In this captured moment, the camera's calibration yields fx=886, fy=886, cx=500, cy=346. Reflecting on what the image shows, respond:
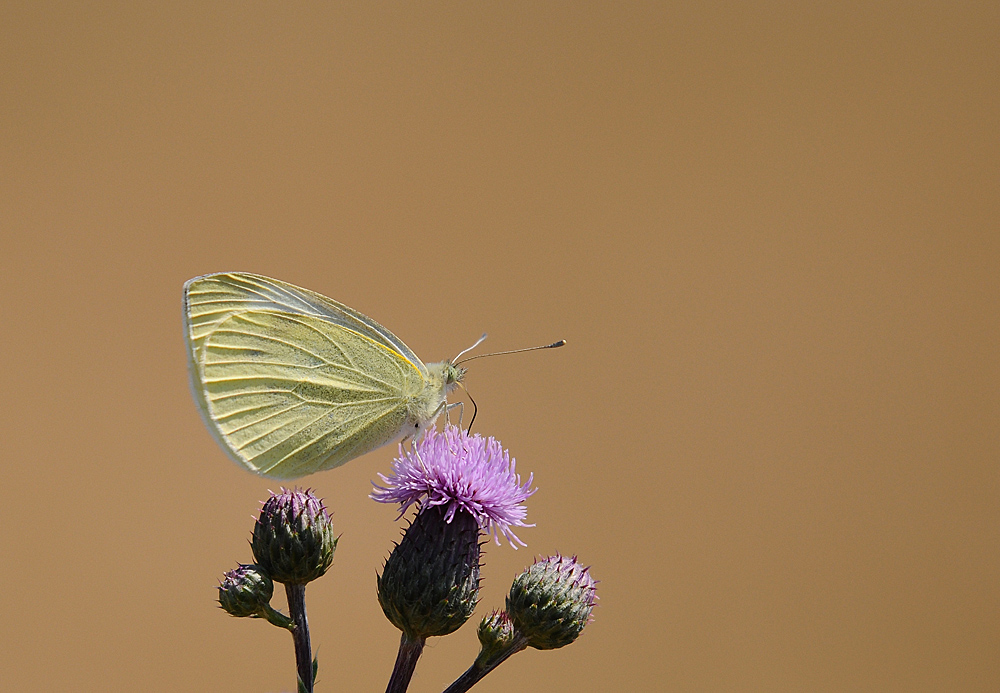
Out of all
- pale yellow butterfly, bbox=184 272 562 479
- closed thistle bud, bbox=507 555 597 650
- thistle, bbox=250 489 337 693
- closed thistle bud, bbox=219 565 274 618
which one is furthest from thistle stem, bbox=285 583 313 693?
closed thistle bud, bbox=507 555 597 650

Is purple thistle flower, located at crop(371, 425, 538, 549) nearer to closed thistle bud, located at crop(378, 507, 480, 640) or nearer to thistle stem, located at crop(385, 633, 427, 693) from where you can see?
closed thistle bud, located at crop(378, 507, 480, 640)

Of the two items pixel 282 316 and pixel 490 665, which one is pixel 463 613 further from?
pixel 282 316

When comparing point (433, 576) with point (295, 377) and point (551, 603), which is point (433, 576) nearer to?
point (551, 603)

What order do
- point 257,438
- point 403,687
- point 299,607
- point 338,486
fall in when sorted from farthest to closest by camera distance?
point 338,486 < point 257,438 < point 299,607 < point 403,687

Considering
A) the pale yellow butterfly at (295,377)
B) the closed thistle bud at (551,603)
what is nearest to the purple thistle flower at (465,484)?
the closed thistle bud at (551,603)

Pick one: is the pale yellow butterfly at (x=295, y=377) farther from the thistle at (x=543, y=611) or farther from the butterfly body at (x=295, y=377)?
the thistle at (x=543, y=611)

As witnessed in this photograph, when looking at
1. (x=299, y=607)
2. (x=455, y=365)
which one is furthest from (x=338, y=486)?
(x=299, y=607)

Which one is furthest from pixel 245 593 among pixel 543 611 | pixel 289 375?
pixel 543 611
